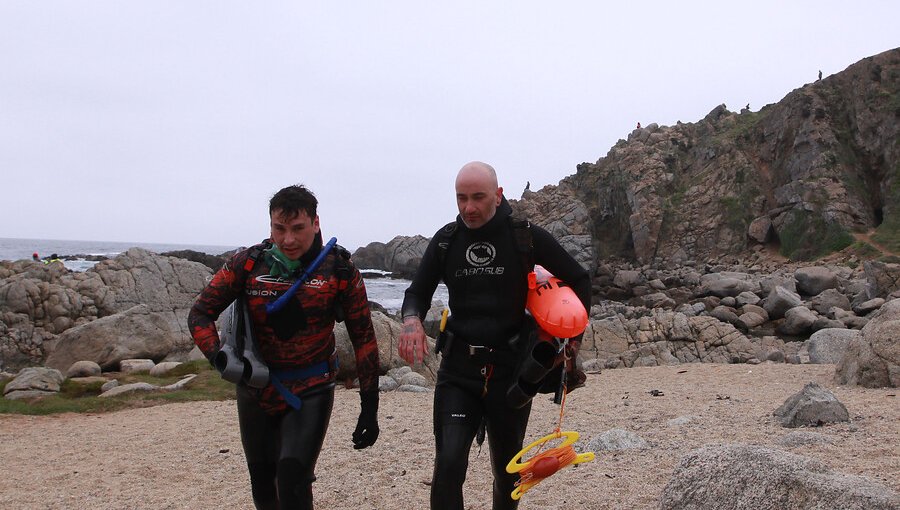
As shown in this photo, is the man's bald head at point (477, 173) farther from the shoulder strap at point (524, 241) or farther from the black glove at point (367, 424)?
the black glove at point (367, 424)

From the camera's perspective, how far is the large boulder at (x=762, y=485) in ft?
10.9

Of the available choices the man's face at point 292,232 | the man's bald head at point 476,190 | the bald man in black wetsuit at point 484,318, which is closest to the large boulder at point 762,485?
the bald man in black wetsuit at point 484,318

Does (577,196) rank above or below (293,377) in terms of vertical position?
above

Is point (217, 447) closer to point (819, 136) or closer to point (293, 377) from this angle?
point (293, 377)

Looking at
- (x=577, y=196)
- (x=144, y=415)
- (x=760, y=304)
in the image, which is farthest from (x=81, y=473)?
(x=577, y=196)

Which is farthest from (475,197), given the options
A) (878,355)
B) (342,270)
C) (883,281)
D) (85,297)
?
(883,281)

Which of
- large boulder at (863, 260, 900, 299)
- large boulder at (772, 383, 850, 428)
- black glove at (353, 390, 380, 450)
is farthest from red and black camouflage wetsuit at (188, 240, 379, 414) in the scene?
large boulder at (863, 260, 900, 299)

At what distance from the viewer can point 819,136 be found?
178ft

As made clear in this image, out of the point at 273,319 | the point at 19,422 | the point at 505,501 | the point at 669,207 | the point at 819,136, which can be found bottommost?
Result: the point at 19,422

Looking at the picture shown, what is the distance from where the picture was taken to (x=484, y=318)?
4.20 m

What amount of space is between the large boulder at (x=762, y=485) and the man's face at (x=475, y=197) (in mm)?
2087

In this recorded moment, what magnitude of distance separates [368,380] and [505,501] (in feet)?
3.90

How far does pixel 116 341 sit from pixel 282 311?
14.0 meters

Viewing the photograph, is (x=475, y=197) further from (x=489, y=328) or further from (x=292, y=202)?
(x=292, y=202)
